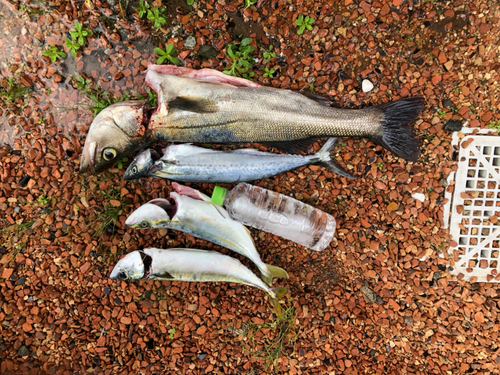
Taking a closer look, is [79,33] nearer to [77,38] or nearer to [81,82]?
[77,38]

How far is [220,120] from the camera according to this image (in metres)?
2.73

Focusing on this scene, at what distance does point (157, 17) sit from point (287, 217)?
2.41 meters

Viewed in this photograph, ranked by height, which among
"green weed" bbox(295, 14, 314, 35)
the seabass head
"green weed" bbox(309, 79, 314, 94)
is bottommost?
the seabass head

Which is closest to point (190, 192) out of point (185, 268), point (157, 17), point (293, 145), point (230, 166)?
point (230, 166)

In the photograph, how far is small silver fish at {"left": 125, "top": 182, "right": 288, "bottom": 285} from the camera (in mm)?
2814

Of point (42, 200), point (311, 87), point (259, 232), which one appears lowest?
point (42, 200)

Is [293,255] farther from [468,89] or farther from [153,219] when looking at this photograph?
[468,89]

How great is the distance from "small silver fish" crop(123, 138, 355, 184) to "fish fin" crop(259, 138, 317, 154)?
67 millimetres

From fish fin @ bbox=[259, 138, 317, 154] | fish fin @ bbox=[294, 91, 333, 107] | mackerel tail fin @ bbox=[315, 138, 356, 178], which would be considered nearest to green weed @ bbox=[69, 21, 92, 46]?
fish fin @ bbox=[259, 138, 317, 154]

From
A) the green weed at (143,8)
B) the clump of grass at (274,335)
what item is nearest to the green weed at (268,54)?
the green weed at (143,8)

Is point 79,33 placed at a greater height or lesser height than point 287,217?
greater

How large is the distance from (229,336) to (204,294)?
1.76ft

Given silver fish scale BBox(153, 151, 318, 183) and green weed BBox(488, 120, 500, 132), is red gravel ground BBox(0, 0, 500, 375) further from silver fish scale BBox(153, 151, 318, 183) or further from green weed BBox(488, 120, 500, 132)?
silver fish scale BBox(153, 151, 318, 183)

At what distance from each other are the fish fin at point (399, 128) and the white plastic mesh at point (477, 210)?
65 cm
